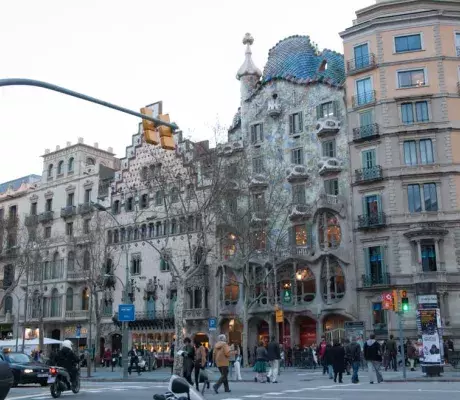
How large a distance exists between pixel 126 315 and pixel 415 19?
29.4m

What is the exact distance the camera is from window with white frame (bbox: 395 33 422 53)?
45375 millimetres

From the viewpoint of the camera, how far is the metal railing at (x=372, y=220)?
4331 centimetres

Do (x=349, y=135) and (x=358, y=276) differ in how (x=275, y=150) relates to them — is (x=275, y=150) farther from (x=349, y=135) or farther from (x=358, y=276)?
(x=358, y=276)

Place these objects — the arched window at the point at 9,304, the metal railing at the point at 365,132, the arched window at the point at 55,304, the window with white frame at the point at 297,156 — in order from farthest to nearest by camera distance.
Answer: the arched window at the point at 9,304 < the arched window at the point at 55,304 < the window with white frame at the point at 297,156 < the metal railing at the point at 365,132

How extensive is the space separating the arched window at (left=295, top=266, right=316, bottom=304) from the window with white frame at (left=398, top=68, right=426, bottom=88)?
1492 centimetres

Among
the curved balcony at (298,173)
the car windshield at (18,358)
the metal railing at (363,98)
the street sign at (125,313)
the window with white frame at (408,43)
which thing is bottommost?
the car windshield at (18,358)

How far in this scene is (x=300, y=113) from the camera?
49875mm

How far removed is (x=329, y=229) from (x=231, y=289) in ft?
31.9

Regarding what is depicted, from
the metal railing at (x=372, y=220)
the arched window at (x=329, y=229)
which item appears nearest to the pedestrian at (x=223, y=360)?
the metal railing at (x=372, y=220)

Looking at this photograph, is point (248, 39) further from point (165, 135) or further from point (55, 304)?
point (165, 135)

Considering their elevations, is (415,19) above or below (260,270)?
above

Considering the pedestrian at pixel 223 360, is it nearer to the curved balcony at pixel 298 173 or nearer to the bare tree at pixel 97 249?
the curved balcony at pixel 298 173

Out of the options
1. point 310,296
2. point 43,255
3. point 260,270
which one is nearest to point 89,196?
point 43,255

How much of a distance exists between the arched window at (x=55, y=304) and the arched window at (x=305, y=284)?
2607cm
